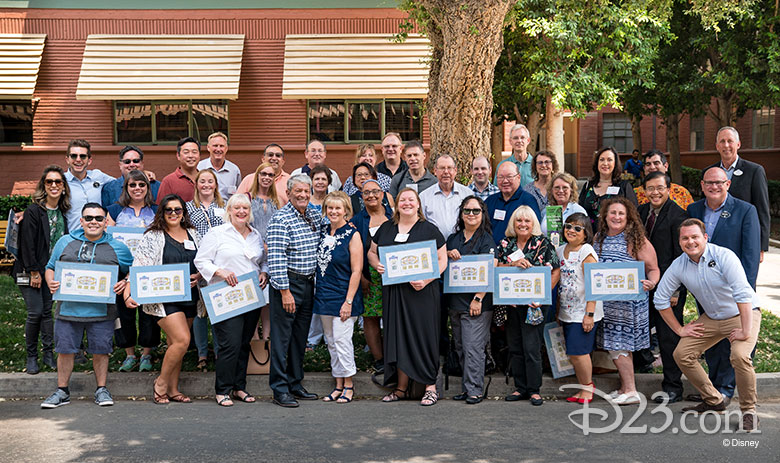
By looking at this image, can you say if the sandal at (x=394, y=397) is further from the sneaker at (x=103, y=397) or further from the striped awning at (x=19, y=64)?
the striped awning at (x=19, y=64)

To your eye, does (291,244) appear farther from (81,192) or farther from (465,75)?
(465,75)

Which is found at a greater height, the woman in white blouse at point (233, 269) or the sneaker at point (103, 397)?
the woman in white blouse at point (233, 269)

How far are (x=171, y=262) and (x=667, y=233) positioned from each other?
16.4 ft

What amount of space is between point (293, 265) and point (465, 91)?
3992 millimetres

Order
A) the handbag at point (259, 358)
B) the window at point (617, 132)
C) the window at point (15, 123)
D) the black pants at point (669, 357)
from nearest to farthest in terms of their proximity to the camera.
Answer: the black pants at point (669, 357)
the handbag at point (259, 358)
the window at point (15, 123)
the window at point (617, 132)

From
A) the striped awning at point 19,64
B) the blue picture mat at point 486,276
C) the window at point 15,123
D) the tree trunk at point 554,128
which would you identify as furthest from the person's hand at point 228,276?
the tree trunk at point 554,128

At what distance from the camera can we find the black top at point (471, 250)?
23.9ft

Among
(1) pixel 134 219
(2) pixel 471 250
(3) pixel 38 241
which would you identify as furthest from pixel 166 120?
(2) pixel 471 250

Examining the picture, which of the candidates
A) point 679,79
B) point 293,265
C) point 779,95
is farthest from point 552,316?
point 679,79

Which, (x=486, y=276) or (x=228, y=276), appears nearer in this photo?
(x=228, y=276)

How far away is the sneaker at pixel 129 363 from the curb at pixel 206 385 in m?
0.19

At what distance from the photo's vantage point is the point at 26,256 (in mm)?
7848

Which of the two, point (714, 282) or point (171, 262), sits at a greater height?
point (171, 262)

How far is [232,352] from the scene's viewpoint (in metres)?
7.18
